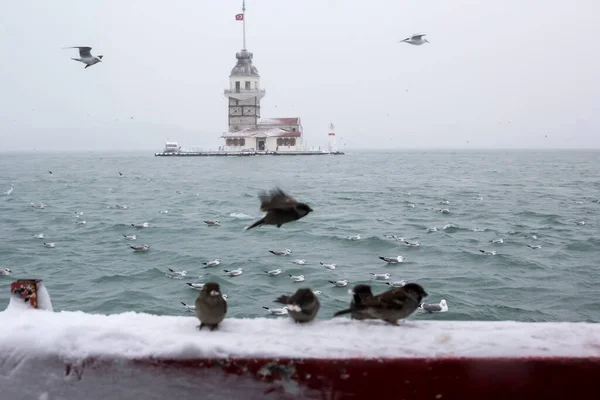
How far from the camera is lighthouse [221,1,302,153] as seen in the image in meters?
88.1

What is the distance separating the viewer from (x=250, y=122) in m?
91.6

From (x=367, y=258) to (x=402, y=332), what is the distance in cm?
1530

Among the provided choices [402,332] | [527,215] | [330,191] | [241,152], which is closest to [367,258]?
[527,215]

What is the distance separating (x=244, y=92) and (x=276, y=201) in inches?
3420

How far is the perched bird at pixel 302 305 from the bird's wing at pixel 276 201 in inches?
17.0

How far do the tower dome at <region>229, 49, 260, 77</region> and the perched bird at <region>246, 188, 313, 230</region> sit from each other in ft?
288

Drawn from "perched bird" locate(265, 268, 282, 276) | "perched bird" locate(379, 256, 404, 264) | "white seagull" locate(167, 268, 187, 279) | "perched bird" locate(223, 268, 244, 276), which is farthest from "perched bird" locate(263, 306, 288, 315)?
"perched bird" locate(379, 256, 404, 264)

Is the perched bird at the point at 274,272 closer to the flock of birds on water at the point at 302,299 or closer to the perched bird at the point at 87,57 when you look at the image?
the perched bird at the point at 87,57

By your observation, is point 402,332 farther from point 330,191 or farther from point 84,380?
point 330,191

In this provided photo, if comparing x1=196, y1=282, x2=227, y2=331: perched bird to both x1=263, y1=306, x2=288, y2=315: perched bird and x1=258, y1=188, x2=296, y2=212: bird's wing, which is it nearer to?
x1=258, y1=188, x2=296, y2=212: bird's wing

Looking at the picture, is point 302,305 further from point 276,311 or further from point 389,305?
point 276,311

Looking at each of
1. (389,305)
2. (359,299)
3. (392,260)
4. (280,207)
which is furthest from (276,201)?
(392,260)

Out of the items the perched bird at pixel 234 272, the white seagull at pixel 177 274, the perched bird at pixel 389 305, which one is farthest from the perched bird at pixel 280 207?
the white seagull at pixel 177 274

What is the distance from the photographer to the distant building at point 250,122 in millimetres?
88125
